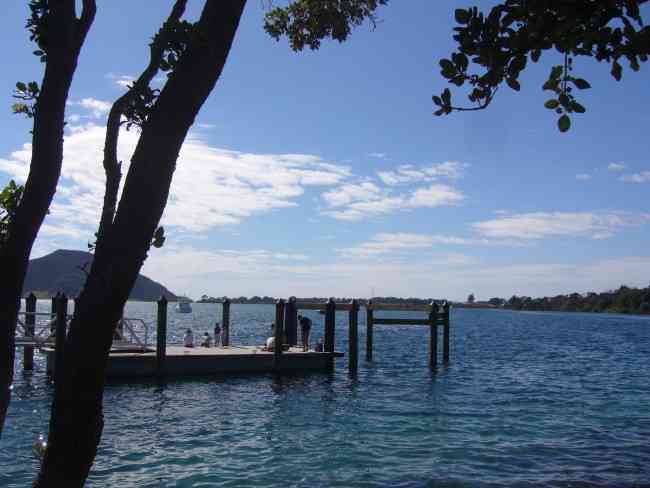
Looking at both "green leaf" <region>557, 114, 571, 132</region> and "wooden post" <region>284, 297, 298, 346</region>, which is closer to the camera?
"green leaf" <region>557, 114, 571, 132</region>

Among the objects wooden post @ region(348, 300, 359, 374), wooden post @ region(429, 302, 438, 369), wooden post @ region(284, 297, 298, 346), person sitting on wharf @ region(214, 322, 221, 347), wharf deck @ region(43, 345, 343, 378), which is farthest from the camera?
wooden post @ region(429, 302, 438, 369)

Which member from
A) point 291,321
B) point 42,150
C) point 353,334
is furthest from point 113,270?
point 291,321

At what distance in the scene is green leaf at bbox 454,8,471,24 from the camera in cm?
354

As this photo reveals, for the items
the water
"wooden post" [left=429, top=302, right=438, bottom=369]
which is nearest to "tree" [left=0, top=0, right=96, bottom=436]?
the water

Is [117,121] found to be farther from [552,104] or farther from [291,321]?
[291,321]

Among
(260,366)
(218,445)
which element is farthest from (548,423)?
(260,366)

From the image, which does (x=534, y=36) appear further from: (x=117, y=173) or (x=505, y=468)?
(x=505, y=468)

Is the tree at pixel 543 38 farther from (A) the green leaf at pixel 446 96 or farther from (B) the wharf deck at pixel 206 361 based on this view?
(B) the wharf deck at pixel 206 361

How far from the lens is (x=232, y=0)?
335cm

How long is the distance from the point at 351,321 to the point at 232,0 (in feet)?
82.2

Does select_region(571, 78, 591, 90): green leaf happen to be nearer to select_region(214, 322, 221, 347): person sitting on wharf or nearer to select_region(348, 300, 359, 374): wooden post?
select_region(348, 300, 359, 374): wooden post

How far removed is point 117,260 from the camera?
306 cm

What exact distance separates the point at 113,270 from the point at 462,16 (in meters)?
2.24

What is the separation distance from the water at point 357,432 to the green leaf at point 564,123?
974 cm
